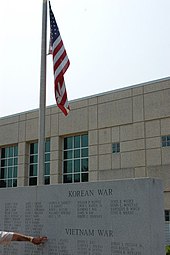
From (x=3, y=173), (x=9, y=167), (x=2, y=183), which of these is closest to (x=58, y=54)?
(x=9, y=167)

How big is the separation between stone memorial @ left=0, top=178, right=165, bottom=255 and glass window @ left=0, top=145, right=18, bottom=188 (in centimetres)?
2299

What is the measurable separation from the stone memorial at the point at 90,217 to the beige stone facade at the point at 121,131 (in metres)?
15.3

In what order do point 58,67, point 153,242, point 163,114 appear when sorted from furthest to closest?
1. point 163,114
2. point 58,67
3. point 153,242

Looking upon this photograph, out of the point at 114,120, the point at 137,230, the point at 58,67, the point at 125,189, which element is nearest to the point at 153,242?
the point at 137,230

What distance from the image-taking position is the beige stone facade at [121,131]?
23.8 m

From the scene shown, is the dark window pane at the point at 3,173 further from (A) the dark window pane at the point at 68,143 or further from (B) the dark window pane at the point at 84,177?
(B) the dark window pane at the point at 84,177

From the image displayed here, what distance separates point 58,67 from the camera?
1058cm

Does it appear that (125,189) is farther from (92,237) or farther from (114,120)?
(114,120)

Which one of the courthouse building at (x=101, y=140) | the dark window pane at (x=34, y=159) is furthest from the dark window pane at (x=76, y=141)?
the dark window pane at (x=34, y=159)

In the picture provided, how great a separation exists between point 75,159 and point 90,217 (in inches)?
825

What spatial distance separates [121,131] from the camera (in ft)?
84.3

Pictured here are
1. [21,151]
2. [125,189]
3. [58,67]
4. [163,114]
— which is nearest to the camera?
[125,189]

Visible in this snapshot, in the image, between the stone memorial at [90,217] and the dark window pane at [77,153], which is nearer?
the stone memorial at [90,217]

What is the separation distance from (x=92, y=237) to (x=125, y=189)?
114cm
